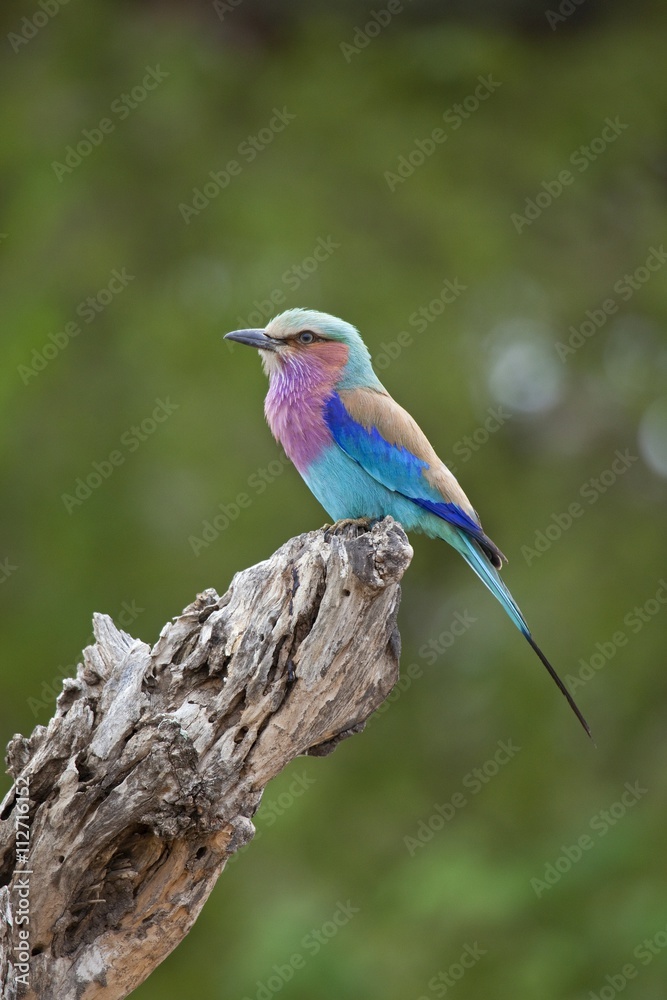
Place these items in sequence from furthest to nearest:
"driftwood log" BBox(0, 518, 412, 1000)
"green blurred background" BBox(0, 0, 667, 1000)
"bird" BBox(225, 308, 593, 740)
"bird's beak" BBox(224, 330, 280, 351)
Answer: "green blurred background" BBox(0, 0, 667, 1000) < "bird's beak" BBox(224, 330, 280, 351) < "bird" BBox(225, 308, 593, 740) < "driftwood log" BBox(0, 518, 412, 1000)

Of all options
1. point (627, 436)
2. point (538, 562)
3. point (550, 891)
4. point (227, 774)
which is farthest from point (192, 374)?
point (227, 774)

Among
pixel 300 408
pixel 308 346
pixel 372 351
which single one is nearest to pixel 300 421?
pixel 300 408

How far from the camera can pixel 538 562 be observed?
1012 cm

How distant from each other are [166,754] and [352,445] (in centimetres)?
250

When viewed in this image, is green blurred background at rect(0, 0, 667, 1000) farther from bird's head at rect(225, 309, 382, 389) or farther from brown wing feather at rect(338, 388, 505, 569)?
brown wing feather at rect(338, 388, 505, 569)

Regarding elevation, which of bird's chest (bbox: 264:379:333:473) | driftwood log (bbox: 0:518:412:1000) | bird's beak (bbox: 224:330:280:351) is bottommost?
driftwood log (bbox: 0:518:412:1000)

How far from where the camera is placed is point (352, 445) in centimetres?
672

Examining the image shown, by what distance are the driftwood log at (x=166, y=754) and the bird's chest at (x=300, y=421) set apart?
5.51 feet

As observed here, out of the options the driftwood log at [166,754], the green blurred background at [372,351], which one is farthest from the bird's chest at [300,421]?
the green blurred background at [372,351]

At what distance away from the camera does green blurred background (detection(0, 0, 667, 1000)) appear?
9719 mm

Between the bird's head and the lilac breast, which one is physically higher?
the bird's head

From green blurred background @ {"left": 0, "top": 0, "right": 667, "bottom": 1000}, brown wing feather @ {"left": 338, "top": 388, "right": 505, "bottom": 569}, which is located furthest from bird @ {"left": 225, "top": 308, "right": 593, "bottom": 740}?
green blurred background @ {"left": 0, "top": 0, "right": 667, "bottom": 1000}

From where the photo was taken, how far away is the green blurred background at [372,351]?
31.9 ft

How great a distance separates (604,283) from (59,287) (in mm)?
4619
